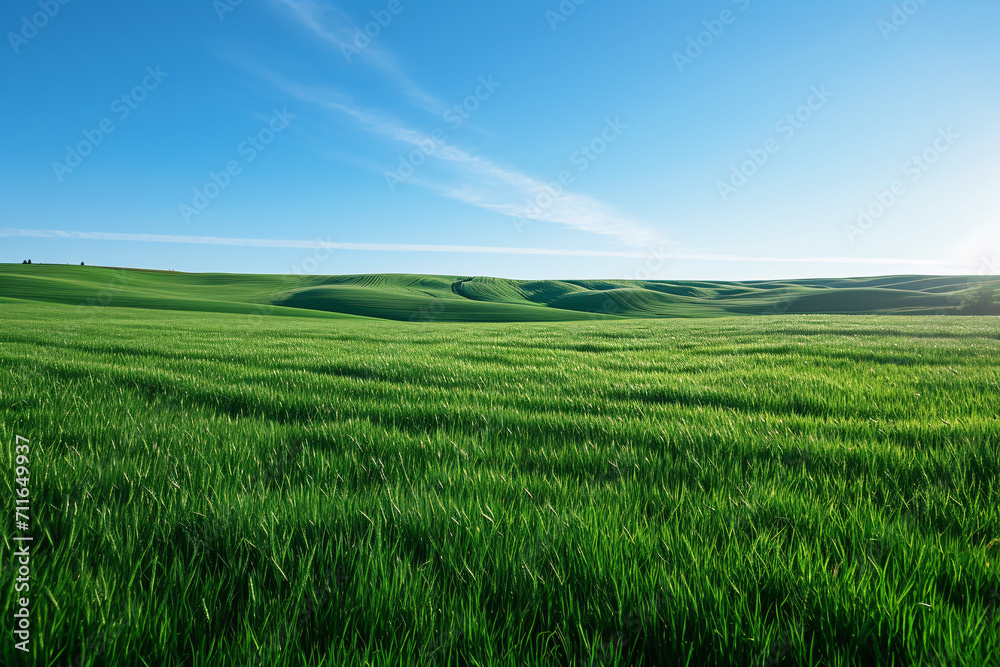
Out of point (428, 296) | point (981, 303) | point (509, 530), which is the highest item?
point (428, 296)

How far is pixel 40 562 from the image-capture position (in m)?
1.73

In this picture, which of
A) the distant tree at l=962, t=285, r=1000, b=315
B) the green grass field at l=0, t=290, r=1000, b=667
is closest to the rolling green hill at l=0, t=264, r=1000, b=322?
the distant tree at l=962, t=285, r=1000, b=315

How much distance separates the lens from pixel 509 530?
193 centimetres

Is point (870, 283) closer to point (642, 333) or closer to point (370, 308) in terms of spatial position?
point (370, 308)

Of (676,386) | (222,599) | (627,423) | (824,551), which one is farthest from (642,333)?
(222,599)

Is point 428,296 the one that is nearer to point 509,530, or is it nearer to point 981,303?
point 981,303

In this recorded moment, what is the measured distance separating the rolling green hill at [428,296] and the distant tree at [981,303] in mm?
1132

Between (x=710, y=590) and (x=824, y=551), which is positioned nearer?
(x=710, y=590)

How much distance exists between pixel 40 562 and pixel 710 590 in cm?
257

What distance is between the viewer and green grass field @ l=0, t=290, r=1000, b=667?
53.0 inches

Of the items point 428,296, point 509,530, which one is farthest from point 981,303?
point 509,530

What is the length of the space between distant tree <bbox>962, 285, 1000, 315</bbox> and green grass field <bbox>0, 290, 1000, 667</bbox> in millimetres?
77863

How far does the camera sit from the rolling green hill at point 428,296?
5700cm

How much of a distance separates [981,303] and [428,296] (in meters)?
85.5
